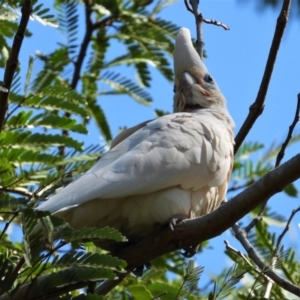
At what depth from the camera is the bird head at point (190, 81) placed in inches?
194

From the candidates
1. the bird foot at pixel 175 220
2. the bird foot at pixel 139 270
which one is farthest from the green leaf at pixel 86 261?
the bird foot at pixel 139 270

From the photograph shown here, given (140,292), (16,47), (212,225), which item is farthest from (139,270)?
(16,47)

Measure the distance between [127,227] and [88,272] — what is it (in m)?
1.03

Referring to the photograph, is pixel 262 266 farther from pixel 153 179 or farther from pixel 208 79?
pixel 208 79

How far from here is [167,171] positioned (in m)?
3.99

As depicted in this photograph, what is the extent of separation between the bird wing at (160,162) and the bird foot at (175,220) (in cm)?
19

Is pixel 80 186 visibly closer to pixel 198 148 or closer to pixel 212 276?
pixel 198 148

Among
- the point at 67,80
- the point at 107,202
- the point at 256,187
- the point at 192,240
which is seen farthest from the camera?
the point at 67,80

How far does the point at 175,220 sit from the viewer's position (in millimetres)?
3781

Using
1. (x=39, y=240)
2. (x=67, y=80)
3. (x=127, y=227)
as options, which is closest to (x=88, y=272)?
(x=39, y=240)

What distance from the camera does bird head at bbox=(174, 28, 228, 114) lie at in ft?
16.2

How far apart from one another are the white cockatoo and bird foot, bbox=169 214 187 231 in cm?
1

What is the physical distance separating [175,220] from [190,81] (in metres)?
1.47

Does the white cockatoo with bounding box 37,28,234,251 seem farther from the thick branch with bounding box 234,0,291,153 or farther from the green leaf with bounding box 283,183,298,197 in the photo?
the green leaf with bounding box 283,183,298,197
